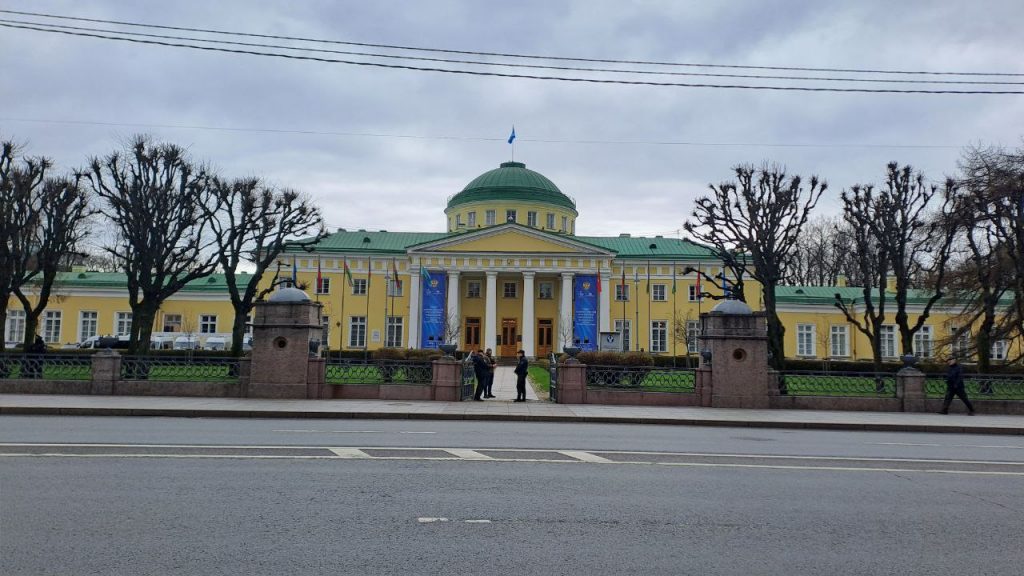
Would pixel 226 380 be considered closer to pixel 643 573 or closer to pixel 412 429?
pixel 412 429

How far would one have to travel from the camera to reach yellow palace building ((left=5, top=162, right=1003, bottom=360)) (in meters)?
64.2

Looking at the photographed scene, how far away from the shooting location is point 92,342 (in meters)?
60.8

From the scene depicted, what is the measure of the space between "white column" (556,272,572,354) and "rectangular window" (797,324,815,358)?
69.6ft

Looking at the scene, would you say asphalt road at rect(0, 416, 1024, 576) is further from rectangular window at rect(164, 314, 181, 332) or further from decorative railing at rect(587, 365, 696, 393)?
rectangular window at rect(164, 314, 181, 332)

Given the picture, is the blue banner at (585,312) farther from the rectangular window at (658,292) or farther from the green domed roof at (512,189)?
the green domed roof at (512,189)

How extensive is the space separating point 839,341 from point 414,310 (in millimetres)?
37907

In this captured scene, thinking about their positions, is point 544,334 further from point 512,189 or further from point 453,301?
point 512,189

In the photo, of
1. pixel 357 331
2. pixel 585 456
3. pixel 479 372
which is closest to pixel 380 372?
pixel 479 372

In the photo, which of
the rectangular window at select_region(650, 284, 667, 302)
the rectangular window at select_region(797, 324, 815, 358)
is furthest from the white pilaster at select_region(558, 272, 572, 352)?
the rectangular window at select_region(797, 324, 815, 358)

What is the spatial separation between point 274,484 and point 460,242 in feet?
186

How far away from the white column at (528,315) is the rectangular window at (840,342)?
27041 mm

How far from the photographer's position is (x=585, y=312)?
62.5 meters

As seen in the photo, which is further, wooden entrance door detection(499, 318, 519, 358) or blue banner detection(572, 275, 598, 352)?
wooden entrance door detection(499, 318, 519, 358)

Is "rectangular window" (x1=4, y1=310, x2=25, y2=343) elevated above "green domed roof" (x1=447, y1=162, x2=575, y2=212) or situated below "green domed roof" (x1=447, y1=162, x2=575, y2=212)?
below
